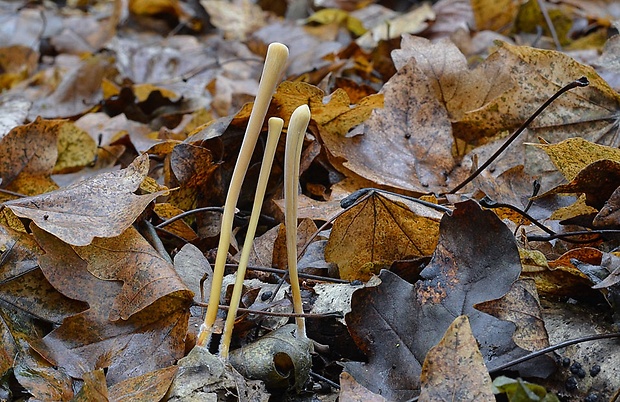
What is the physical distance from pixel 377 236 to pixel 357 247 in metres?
0.05

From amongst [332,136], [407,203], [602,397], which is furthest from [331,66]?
[602,397]

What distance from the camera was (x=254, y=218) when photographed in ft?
3.77

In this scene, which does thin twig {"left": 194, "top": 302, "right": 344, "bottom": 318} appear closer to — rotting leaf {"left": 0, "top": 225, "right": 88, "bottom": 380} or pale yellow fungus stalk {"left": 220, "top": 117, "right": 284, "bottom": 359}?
pale yellow fungus stalk {"left": 220, "top": 117, "right": 284, "bottom": 359}

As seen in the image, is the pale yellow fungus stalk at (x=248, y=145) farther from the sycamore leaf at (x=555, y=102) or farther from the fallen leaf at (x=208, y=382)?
the sycamore leaf at (x=555, y=102)

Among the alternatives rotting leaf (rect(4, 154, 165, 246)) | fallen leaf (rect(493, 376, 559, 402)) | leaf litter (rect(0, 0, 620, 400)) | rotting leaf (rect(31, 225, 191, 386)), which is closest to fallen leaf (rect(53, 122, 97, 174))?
leaf litter (rect(0, 0, 620, 400))

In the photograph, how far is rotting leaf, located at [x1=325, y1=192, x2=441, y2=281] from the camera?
149cm

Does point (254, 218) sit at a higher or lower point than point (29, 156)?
higher

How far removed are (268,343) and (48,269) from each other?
1.62ft

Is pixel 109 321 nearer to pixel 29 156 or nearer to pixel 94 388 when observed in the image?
pixel 94 388

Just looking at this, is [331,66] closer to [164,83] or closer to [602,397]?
[164,83]

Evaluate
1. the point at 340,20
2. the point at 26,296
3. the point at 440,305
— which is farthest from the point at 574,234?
the point at 340,20

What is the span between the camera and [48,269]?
4.55 feet

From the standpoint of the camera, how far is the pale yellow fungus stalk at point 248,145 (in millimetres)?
1040

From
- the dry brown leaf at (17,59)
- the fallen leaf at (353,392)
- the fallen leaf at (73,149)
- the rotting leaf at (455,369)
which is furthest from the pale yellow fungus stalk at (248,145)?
the dry brown leaf at (17,59)
